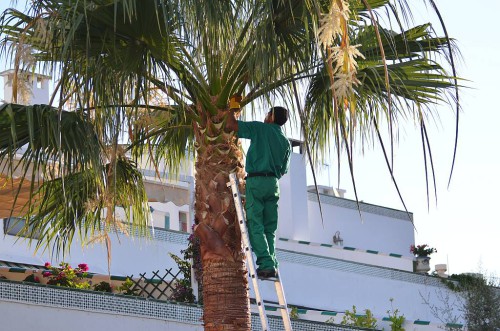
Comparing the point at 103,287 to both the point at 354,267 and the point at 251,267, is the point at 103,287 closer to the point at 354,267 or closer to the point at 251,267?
the point at 251,267

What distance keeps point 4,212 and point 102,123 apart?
29.9 ft

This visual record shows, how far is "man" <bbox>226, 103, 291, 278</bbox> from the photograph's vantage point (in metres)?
11.1

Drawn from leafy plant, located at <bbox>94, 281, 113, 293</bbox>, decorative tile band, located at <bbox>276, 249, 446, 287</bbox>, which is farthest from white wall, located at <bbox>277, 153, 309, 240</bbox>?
leafy plant, located at <bbox>94, 281, 113, 293</bbox>

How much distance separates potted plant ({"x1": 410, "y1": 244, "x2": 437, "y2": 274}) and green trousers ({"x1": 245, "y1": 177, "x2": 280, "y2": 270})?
22.3 meters

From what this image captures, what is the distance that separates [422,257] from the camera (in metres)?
33.5

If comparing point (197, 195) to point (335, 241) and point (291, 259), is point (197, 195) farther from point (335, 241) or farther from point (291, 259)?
point (335, 241)

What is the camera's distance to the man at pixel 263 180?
1109 centimetres

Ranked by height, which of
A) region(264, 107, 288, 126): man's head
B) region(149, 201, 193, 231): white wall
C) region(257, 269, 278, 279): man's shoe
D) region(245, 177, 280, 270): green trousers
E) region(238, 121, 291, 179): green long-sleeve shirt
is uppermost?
region(149, 201, 193, 231): white wall

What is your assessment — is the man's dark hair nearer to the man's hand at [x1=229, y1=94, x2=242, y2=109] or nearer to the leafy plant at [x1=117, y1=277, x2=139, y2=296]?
the man's hand at [x1=229, y1=94, x2=242, y2=109]

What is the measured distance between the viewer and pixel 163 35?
11.6 m

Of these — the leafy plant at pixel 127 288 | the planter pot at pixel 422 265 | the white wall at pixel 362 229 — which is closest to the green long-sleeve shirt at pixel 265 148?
the leafy plant at pixel 127 288

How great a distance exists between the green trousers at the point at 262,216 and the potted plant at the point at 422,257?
73.3ft

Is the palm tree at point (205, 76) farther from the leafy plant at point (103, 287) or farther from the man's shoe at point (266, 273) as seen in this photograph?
the leafy plant at point (103, 287)

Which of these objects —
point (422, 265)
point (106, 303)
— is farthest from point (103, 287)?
point (422, 265)
